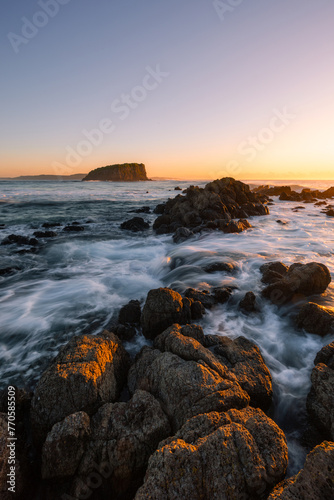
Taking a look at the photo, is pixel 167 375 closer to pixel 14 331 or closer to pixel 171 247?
pixel 14 331

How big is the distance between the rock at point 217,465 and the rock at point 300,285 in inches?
248

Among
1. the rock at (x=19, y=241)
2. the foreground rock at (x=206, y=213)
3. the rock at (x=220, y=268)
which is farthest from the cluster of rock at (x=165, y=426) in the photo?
the rock at (x=19, y=241)

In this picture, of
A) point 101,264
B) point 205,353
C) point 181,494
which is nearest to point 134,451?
A: point 181,494

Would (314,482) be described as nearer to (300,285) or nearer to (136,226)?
(300,285)

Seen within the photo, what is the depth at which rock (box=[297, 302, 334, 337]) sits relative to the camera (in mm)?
7055

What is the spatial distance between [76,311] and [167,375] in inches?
233

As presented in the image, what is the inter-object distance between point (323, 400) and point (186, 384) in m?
2.63

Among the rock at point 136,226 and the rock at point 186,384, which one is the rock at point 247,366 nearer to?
the rock at point 186,384

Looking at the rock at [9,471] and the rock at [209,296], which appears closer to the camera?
the rock at [9,471]

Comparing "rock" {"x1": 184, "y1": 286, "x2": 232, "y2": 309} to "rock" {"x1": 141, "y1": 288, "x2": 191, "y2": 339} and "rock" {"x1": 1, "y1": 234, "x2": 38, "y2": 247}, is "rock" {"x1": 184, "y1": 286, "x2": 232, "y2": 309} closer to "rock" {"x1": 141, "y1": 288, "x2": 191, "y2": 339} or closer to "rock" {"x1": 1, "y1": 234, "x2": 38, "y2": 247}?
"rock" {"x1": 141, "y1": 288, "x2": 191, "y2": 339}

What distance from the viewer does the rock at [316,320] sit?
7055 millimetres

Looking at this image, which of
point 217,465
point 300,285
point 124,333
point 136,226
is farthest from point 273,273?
point 136,226

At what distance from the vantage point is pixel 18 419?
4562mm

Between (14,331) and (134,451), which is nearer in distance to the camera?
(134,451)
